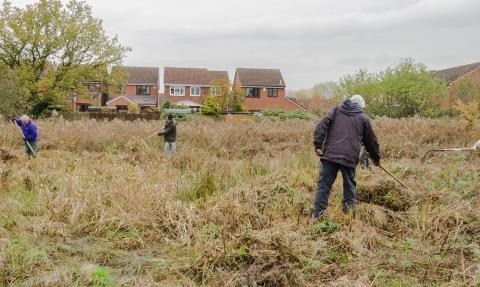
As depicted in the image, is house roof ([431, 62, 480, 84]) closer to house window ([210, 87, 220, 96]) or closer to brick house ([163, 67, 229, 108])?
house window ([210, 87, 220, 96])

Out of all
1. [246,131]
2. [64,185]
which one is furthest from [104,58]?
[64,185]

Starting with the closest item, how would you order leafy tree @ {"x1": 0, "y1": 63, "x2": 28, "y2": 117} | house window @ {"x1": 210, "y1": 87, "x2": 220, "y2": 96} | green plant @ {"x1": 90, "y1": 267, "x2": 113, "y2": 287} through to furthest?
1. green plant @ {"x1": 90, "y1": 267, "x2": 113, "y2": 287}
2. leafy tree @ {"x1": 0, "y1": 63, "x2": 28, "y2": 117}
3. house window @ {"x1": 210, "y1": 87, "x2": 220, "y2": 96}

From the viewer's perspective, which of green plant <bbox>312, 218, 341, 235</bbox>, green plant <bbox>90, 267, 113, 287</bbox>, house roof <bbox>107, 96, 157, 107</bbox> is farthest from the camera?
house roof <bbox>107, 96, 157, 107</bbox>

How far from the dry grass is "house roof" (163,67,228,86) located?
39.0 m

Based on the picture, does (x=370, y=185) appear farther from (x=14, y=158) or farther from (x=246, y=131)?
(x=246, y=131)

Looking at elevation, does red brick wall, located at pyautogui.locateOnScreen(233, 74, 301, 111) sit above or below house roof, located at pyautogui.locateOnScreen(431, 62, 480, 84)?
below

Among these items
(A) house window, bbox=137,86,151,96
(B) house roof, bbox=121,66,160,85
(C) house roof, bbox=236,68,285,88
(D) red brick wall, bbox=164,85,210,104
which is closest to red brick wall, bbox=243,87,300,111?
(C) house roof, bbox=236,68,285,88

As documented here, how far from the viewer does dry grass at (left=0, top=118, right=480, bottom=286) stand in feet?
13.0

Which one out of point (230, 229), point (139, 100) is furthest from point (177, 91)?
point (230, 229)

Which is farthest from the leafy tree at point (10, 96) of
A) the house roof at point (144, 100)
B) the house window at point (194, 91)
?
the house window at point (194, 91)

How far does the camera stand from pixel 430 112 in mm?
29906

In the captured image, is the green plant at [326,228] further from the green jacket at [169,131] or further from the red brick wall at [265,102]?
the red brick wall at [265,102]

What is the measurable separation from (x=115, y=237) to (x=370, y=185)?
3671 mm

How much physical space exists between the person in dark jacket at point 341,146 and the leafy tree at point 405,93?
25800 mm
